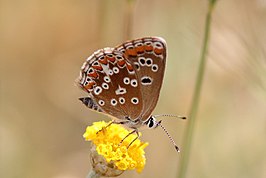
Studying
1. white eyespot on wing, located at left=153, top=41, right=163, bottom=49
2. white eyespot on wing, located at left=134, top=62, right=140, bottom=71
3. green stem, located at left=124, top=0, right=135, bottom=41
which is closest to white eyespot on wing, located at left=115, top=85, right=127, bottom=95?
white eyespot on wing, located at left=134, top=62, right=140, bottom=71

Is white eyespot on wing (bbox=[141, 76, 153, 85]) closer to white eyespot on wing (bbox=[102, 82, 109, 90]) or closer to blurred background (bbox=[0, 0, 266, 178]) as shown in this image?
white eyespot on wing (bbox=[102, 82, 109, 90])

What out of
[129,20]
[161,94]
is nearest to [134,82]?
[129,20]

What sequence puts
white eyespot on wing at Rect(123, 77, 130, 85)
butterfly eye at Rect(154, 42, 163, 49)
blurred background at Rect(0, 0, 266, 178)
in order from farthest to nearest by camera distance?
blurred background at Rect(0, 0, 266, 178)
white eyespot on wing at Rect(123, 77, 130, 85)
butterfly eye at Rect(154, 42, 163, 49)

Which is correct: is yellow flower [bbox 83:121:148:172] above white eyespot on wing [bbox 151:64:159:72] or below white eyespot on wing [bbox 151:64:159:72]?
below

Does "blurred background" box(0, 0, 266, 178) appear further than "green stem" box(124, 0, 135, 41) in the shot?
Yes

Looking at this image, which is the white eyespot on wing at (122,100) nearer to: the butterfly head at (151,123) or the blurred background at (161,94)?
the butterfly head at (151,123)
